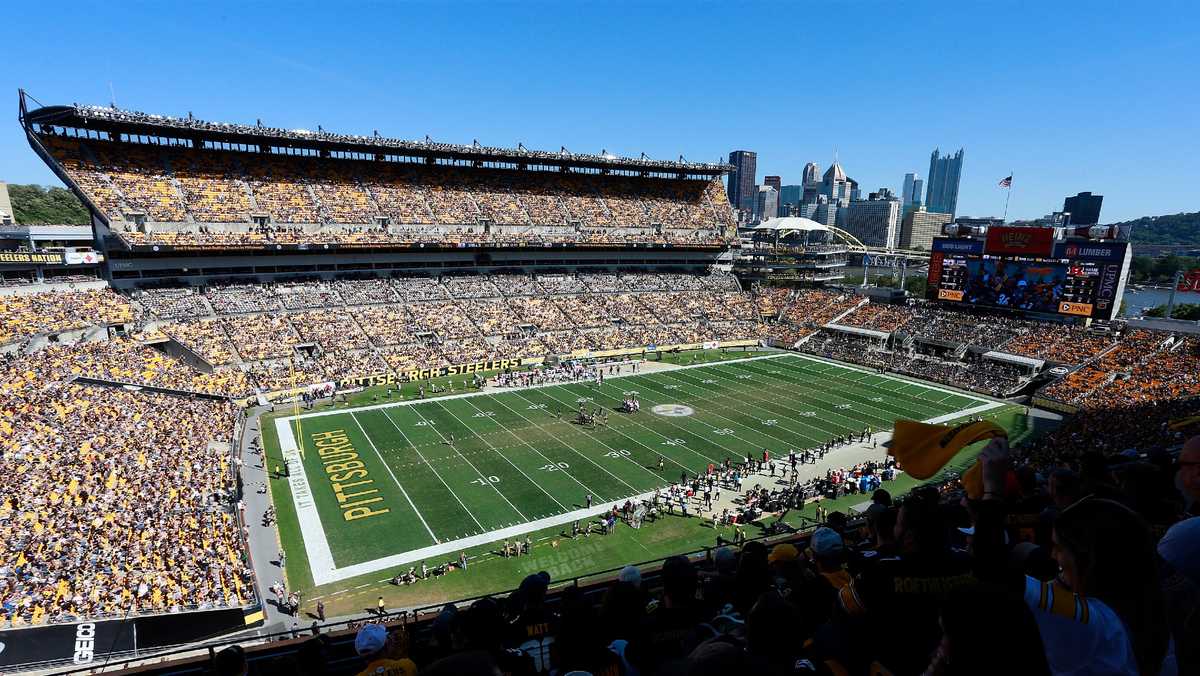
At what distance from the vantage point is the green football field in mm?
20141

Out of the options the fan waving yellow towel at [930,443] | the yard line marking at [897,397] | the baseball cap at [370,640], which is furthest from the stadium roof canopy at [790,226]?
the baseball cap at [370,640]

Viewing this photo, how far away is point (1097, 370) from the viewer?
36.2m

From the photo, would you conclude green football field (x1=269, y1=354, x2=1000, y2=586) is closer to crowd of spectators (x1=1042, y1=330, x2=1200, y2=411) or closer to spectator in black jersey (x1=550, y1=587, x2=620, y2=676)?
crowd of spectators (x1=1042, y1=330, x2=1200, y2=411)

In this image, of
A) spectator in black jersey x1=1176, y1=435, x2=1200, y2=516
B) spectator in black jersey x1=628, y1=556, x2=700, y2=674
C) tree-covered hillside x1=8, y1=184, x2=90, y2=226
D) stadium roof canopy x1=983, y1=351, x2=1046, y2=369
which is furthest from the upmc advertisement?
tree-covered hillside x1=8, y1=184, x2=90, y2=226

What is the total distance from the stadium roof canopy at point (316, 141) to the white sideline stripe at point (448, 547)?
40.8 meters

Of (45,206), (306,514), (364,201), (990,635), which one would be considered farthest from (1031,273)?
(45,206)

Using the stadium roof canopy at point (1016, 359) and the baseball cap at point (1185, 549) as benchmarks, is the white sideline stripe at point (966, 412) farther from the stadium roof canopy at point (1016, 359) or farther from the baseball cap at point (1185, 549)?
the baseball cap at point (1185, 549)

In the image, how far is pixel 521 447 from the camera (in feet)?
90.4

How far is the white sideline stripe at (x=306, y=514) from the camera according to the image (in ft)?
59.8

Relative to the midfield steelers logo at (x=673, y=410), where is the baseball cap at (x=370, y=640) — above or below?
above

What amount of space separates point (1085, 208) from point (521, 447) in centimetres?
21352

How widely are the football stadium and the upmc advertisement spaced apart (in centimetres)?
25

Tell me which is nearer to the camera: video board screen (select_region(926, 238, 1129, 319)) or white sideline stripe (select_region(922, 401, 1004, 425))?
white sideline stripe (select_region(922, 401, 1004, 425))

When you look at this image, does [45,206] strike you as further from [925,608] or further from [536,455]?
[925,608]
